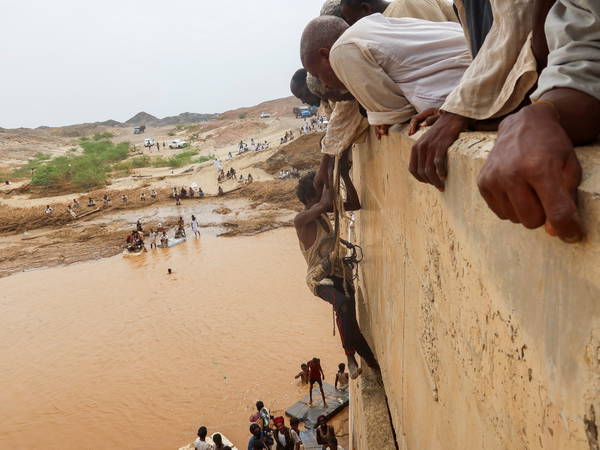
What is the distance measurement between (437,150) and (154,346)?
42.0ft

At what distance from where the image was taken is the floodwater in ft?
30.7

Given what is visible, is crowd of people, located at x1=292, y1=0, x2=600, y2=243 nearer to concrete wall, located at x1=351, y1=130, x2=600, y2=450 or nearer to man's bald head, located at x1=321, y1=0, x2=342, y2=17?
concrete wall, located at x1=351, y1=130, x2=600, y2=450

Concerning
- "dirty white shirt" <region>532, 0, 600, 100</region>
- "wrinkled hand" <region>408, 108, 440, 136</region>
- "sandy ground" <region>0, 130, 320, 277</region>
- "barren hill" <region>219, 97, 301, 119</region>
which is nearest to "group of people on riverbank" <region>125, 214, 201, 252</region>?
"sandy ground" <region>0, 130, 320, 277</region>

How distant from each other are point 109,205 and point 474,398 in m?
29.8

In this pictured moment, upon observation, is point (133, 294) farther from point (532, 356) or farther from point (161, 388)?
point (532, 356)

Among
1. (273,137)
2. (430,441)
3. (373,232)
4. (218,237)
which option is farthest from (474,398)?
(273,137)

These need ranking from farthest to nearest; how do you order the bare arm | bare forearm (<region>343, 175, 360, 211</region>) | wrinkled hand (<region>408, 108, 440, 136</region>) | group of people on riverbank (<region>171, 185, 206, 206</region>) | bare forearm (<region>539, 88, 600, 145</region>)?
group of people on riverbank (<region>171, 185, 206, 206</region>) → bare forearm (<region>343, 175, 360, 211</region>) → the bare arm → wrinkled hand (<region>408, 108, 440, 136</region>) → bare forearm (<region>539, 88, 600, 145</region>)

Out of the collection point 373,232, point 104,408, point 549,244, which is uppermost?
point 549,244

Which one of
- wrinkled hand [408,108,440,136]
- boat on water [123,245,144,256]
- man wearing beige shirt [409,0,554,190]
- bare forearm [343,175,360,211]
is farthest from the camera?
boat on water [123,245,144,256]

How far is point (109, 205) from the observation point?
2797cm

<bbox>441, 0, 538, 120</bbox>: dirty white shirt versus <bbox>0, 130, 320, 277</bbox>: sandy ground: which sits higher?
<bbox>441, 0, 538, 120</bbox>: dirty white shirt

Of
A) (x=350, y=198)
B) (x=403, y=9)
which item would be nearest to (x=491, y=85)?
(x=403, y=9)

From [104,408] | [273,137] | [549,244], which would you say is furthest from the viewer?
[273,137]

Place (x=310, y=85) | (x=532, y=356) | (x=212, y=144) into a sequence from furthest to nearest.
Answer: (x=212, y=144) → (x=310, y=85) → (x=532, y=356)
